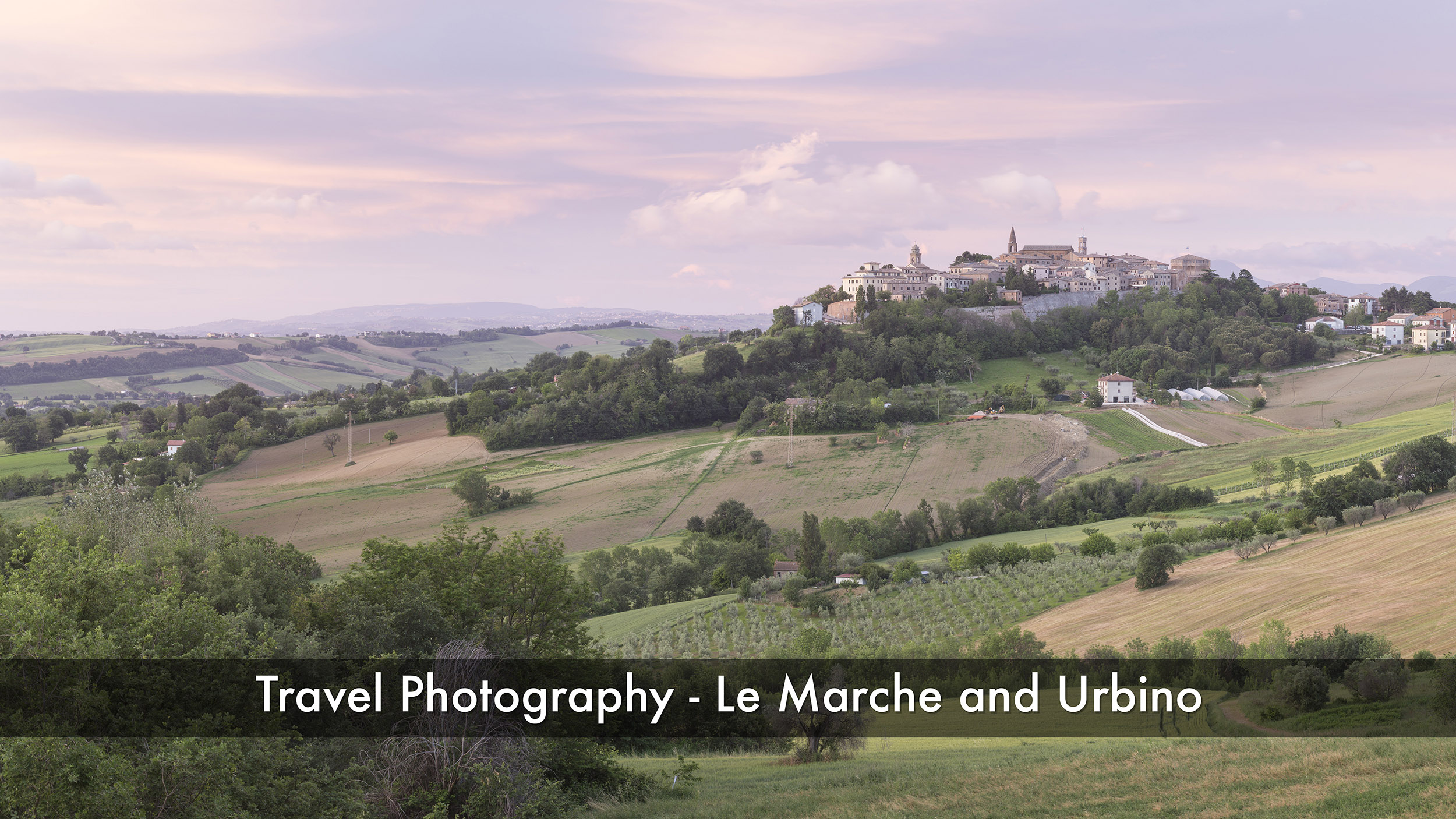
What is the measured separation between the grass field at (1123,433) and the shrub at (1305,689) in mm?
57014

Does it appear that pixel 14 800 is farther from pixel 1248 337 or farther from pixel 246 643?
pixel 1248 337

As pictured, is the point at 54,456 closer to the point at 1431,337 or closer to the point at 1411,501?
the point at 1411,501

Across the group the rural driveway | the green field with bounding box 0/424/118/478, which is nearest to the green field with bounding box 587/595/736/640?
the rural driveway

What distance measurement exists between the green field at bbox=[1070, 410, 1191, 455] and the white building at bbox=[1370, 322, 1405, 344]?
62.0 metres

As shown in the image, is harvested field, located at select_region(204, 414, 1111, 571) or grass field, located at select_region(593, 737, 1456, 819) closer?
grass field, located at select_region(593, 737, 1456, 819)

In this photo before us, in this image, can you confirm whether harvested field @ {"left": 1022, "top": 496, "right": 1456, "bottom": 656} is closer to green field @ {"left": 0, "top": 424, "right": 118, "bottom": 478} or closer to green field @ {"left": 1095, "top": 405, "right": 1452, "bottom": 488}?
green field @ {"left": 1095, "top": 405, "right": 1452, "bottom": 488}

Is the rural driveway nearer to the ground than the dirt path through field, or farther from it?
farther from it

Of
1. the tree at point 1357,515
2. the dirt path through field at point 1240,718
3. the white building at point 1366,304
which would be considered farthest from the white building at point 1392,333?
the dirt path through field at point 1240,718

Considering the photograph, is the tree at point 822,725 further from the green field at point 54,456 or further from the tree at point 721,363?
the tree at point 721,363

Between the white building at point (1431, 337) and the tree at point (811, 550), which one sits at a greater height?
the white building at point (1431, 337)

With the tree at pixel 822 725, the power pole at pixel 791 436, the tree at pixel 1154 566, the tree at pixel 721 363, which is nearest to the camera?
the tree at pixel 822 725

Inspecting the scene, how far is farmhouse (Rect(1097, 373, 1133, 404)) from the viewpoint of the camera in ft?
305

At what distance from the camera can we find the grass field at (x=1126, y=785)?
12836mm

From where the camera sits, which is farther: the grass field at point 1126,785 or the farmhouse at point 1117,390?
the farmhouse at point 1117,390
